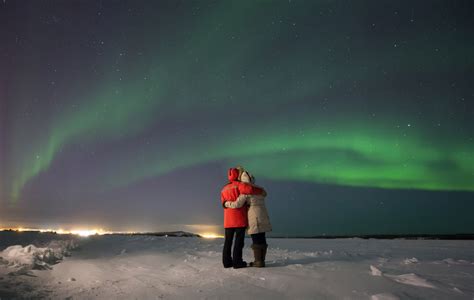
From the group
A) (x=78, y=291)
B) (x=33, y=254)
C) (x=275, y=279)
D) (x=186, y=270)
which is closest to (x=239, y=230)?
(x=186, y=270)

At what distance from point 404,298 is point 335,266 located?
256 cm

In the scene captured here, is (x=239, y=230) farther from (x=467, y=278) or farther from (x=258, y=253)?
(x=467, y=278)

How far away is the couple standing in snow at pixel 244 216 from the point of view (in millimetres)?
7012

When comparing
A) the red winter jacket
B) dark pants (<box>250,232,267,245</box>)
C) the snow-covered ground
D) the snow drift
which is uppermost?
the red winter jacket

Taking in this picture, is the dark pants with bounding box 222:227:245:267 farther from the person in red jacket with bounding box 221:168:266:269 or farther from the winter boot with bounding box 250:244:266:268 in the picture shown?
the winter boot with bounding box 250:244:266:268

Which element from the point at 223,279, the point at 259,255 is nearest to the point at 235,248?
the point at 259,255

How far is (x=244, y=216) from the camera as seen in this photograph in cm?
721

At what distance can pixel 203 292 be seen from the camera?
493 centimetres

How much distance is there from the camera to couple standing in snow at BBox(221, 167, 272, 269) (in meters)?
7.01

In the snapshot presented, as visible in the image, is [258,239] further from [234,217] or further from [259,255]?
[234,217]

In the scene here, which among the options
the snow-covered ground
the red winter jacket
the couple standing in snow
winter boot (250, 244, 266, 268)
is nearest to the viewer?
the snow-covered ground

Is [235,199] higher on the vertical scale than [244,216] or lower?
higher

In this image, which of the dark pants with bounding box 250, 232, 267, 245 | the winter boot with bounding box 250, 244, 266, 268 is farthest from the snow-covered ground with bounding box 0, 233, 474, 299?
the dark pants with bounding box 250, 232, 267, 245

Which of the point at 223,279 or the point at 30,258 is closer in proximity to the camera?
the point at 223,279
